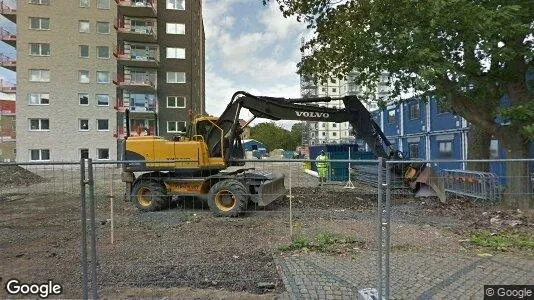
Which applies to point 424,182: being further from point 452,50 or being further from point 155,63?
point 155,63

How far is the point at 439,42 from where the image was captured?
9.62m

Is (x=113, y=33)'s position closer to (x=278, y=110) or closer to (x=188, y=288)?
(x=278, y=110)

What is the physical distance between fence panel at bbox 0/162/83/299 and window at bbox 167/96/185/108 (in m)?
36.1

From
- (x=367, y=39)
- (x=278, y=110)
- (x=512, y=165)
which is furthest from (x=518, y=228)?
(x=278, y=110)

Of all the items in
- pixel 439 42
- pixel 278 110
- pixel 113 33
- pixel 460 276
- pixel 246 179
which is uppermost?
pixel 113 33

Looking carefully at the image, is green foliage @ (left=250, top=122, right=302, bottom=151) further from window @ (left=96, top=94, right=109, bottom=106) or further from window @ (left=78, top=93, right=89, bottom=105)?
window @ (left=78, top=93, right=89, bottom=105)

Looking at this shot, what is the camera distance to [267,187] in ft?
35.2

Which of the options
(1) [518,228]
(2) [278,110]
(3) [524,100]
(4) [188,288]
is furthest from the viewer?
(2) [278,110]

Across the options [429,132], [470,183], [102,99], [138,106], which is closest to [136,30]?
[138,106]

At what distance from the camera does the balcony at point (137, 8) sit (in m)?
40.5

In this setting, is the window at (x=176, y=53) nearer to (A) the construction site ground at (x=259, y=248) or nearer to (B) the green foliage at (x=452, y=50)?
(B) the green foliage at (x=452, y=50)

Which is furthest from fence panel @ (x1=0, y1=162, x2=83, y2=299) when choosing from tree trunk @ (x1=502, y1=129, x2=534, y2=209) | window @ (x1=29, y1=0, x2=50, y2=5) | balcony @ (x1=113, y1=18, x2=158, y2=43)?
window @ (x1=29, y1=0, x2=50, y2=5)

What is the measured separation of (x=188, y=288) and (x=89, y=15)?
43649 mm

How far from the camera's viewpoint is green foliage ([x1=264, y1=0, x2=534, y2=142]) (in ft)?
28.2
